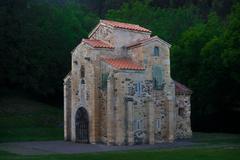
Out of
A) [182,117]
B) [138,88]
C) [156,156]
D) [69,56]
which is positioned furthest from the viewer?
[69,56]

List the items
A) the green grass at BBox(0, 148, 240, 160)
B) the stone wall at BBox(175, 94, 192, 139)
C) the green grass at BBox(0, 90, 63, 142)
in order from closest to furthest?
the green grass at BBox(0, 148, 240, 160) → the green grass at BBox(0, 90, 63, 142) → the stone wall at BBox(175, 94, 192, 139)

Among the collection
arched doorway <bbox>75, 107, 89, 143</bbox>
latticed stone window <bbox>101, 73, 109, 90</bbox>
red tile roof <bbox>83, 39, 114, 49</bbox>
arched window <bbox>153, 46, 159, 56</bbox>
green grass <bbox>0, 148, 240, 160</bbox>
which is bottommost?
green grass <bbox>0, 148, 240, 160</bbox>

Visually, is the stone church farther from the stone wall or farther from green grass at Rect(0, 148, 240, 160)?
green grass at Rect(0, 148, 240, 160)

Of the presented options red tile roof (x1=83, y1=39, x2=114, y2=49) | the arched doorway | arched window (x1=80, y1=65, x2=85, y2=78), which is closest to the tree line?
red tile roof (x1=83, y1=39, x2=114, y2=49)

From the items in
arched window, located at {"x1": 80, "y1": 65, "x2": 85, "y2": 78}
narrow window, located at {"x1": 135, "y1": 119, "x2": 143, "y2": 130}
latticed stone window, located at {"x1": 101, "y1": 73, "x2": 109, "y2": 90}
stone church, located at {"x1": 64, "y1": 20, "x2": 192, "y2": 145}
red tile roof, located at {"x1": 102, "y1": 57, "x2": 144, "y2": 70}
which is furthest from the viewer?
arched window, located at {"x1": 80, "y1": 65, "x2": 85, "y2": 78}

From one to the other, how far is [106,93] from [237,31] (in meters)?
17.0

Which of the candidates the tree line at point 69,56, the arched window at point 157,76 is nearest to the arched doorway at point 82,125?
the arched window at point 157,76

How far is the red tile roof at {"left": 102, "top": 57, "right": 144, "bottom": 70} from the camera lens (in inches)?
1768

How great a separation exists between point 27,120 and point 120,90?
1571cm

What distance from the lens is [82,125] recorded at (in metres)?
47.7

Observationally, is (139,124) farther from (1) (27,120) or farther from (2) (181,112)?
(1) (27,120)

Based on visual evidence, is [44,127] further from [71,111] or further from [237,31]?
[237,31]

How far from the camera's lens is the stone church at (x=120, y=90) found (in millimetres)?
44656

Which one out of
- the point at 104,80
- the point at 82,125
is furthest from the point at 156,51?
the point at 82,125
